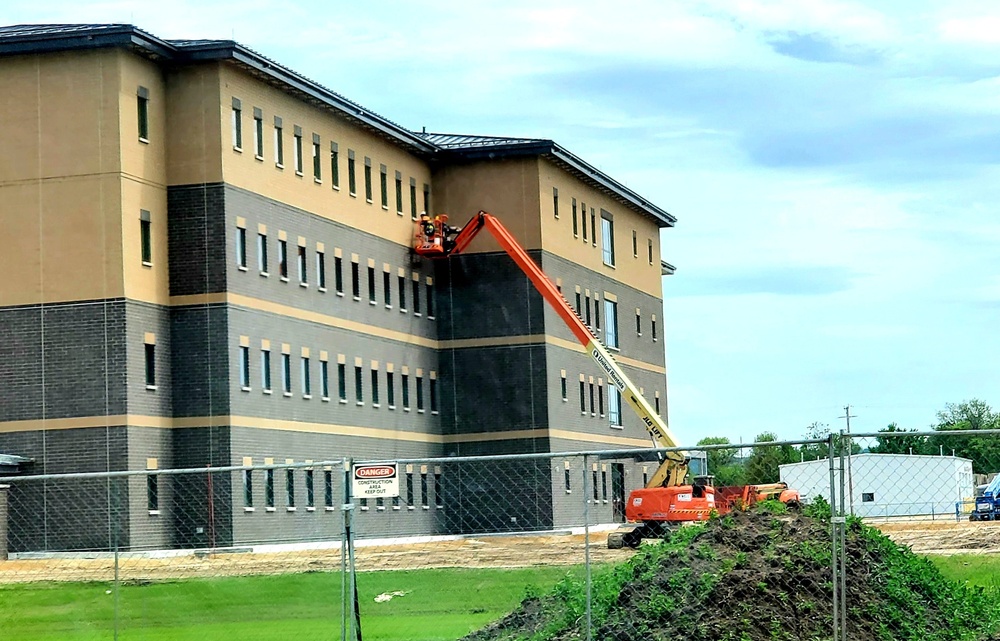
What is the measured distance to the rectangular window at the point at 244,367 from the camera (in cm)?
5269

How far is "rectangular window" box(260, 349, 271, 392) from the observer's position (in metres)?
54.0

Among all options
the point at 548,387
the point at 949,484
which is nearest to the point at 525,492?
the point at 548,387

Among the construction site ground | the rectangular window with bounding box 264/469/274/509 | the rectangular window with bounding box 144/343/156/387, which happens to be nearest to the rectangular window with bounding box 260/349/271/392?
the rectangular window with bounding box 264/469/274/509

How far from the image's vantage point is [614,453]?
1498 centimetres

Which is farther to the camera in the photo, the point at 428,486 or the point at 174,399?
the point at 428,486

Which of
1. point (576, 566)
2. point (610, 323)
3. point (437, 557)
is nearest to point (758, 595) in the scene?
point (576, 566)

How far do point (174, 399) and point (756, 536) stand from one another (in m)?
38.2

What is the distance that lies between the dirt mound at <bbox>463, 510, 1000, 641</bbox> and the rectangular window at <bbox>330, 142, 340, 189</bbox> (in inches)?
1758

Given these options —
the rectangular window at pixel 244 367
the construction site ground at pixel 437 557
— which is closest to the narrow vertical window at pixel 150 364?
the rectangular window at pixel 244 367

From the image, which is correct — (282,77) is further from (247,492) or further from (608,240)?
(608,240)

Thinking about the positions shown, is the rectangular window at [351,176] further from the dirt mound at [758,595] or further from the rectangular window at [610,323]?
the dirt mound at [758,595]

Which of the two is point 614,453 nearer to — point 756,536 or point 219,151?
point 756,536

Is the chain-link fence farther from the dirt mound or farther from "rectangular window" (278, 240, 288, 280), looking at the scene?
"rectangular window" (278, 240, 288, 280)

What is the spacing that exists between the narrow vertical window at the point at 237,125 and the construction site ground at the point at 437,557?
1570 centimetres
